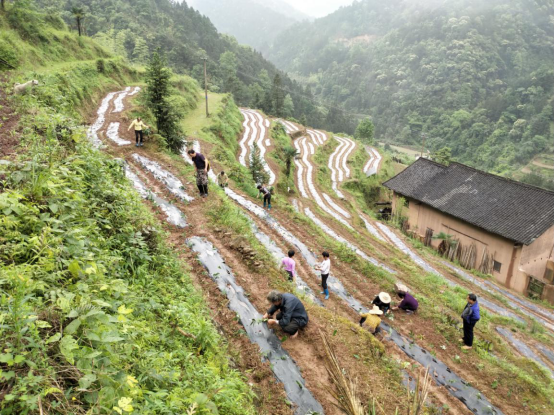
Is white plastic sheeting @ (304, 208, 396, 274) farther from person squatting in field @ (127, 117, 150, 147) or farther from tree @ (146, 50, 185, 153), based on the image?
person squatting in field @ (127, 117, 150, 147)

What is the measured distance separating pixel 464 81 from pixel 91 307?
152m

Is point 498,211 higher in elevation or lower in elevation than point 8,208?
lower

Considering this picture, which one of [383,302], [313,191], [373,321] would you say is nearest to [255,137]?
[313,191]

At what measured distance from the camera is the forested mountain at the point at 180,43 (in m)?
72.7

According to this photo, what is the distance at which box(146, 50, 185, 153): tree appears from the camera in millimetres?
17734

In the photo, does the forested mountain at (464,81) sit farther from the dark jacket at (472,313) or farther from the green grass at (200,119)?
the dark jacket at (472,313)

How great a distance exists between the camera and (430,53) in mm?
148875

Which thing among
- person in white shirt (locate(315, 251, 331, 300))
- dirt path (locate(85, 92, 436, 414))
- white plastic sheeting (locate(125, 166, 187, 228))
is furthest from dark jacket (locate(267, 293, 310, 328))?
white plastic sheeting (locate(125, 166, 187, 228))

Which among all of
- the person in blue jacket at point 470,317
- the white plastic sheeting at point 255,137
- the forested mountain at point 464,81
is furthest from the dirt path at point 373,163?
the forested mountain at point 464,81

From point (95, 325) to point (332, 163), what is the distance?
155 ft

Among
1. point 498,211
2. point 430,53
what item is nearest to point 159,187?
point 498,211

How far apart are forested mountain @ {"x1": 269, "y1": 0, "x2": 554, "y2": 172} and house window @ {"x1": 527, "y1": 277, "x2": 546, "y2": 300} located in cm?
6915

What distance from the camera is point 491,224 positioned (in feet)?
71.7

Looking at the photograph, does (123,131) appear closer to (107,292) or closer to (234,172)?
(234,172)
